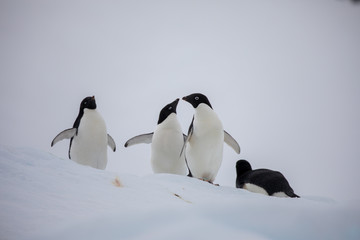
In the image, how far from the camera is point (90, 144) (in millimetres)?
4848

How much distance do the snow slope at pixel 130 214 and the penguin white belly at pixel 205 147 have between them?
2.41 meters

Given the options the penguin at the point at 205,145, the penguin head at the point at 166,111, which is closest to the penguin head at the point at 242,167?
the penguin at the point at 205,145

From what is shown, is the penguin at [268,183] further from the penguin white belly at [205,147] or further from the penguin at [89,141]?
the penguin at [89,141]

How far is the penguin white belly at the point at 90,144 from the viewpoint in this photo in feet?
15.9

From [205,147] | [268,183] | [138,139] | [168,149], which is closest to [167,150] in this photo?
[168,149]

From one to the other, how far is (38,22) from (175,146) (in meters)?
2.29

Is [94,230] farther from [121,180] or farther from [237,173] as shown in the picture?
[237,173]

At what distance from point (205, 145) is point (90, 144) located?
5.50 feet

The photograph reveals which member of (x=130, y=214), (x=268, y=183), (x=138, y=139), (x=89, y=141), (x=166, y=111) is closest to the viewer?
(x=130, y=214)

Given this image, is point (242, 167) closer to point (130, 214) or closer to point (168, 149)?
point (168, 149)

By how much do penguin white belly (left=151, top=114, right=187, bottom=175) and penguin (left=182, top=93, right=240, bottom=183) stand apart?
0.76 ft

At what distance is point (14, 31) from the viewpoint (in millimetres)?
2941

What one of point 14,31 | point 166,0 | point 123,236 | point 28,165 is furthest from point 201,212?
point 166,0

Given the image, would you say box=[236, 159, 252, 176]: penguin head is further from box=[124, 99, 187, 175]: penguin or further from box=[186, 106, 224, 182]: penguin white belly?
box=[124, 99, 187, 175]: penguin
